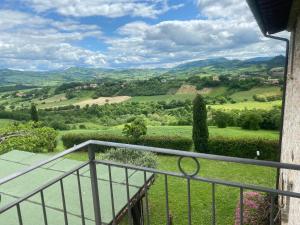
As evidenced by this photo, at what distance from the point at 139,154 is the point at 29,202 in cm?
595

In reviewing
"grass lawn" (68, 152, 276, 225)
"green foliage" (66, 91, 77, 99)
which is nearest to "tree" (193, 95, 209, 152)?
"grass lawn" (68, 152, 276, 225)

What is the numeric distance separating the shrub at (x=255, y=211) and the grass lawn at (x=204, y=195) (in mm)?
1950

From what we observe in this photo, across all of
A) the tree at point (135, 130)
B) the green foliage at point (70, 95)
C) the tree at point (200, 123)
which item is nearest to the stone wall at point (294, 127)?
the tree at point (200, 123)

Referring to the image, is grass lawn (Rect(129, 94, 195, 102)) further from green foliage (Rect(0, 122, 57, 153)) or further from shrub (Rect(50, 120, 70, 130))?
green foliage (Rect(0, 122, 57, 153))

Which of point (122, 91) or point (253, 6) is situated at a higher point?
point (253, 6)

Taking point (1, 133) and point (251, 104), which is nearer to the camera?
point (1, 133)

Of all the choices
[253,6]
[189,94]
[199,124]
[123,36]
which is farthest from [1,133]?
[123,36]

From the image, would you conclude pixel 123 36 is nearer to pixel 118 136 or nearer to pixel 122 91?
pixel 122 91

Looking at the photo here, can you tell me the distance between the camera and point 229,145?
15.1 m

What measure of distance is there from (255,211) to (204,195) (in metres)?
4.11

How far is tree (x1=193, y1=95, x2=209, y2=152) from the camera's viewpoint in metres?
15.4

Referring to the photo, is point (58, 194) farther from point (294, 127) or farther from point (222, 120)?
point (222, 120)

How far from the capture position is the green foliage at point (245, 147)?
14250 millimetres

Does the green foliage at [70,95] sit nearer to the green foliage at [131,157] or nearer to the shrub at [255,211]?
the green foliage at [131,157]
